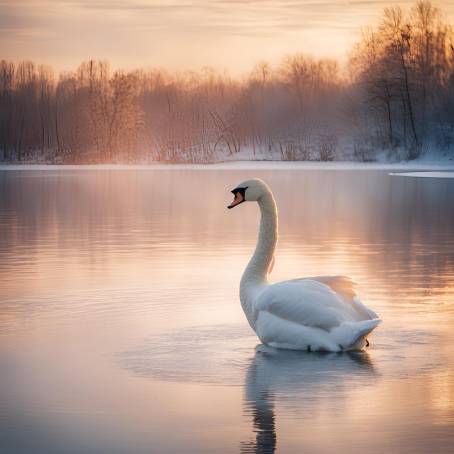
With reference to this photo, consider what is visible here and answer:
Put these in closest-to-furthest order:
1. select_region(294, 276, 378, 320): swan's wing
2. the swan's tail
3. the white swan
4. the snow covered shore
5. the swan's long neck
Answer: the swan's tail
the white swan
select_region(294, 276, 378, 320): swan's wing
the swan's long neck
the snow covered shore

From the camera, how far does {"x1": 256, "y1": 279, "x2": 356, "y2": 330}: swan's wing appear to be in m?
6.97

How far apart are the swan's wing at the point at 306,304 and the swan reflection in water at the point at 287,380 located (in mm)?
248

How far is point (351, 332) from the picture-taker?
6914mm

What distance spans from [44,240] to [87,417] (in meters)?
10.2

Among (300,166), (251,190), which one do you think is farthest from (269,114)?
(251,190)

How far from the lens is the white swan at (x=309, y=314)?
22.9ft

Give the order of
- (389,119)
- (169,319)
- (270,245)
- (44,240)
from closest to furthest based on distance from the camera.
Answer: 1. (270,245)
2. (169,319)
3. (44,240)
4. (389,119)

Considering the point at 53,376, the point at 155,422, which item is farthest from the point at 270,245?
the point at 155,422

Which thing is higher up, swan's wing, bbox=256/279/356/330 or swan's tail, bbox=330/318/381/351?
swan's wing, bbox=256/279/356/330

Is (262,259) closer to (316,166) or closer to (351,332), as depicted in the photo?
(351,332)

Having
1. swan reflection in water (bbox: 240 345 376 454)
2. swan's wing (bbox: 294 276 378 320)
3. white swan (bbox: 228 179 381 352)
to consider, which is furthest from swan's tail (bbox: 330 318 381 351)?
swan's wing (bbox: 294 276 378 320)

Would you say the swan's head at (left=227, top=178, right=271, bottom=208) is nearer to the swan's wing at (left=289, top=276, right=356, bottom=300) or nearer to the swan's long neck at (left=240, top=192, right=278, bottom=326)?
the swan's long neck at (left=240, top=192, right=278, bottom=326)

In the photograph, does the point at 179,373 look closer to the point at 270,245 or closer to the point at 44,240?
the point at 270,245

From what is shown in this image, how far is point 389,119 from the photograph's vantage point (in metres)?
58.3
